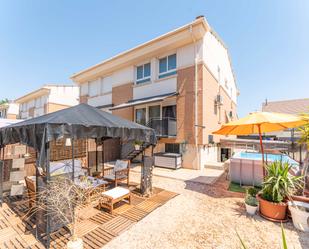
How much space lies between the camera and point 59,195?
321cm

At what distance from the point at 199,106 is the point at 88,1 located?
10.9 meters

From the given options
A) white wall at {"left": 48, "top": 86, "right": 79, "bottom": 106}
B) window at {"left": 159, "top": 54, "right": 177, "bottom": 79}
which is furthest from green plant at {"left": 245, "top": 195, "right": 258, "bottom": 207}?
white wall at {"left": 48, "top": 86, "right": 79, "bottom": 106}

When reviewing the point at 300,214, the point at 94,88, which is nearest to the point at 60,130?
the point at 300,214

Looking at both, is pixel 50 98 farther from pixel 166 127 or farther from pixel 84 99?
pixel 166 127

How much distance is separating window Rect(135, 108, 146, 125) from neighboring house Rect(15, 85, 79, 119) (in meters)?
16.2

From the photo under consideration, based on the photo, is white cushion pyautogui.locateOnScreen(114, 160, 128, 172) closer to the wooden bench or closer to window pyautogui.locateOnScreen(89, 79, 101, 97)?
the wooden bench

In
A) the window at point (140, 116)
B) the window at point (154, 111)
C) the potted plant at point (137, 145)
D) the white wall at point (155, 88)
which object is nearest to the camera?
the white wall at point (155, 88)

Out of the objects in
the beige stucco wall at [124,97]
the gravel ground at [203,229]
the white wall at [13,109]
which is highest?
the white wall at [13,109]

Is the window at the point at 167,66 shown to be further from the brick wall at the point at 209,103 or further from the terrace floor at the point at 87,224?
the terrace floor at the point at 87,224

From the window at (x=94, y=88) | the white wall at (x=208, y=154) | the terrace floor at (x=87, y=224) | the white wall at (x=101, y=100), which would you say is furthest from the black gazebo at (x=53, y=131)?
the window at (x=94, y=88)

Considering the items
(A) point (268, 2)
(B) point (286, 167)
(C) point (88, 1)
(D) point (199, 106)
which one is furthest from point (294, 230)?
(C) point (88, 1)

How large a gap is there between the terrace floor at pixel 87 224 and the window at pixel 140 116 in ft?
30.1

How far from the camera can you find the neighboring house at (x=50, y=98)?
23.8m

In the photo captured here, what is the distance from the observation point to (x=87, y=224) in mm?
4102
